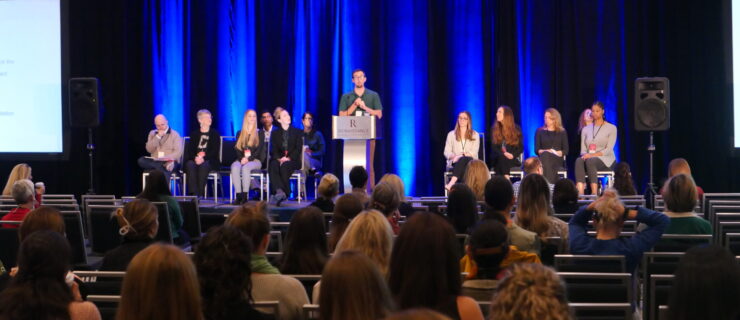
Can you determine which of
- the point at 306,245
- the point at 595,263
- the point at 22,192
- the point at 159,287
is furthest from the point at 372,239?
the point at 22,192

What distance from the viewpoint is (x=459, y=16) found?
462 inches

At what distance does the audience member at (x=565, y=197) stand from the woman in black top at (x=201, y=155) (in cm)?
588

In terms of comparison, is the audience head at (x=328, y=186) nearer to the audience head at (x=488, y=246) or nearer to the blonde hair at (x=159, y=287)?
the audience head at (x=488, y=246)

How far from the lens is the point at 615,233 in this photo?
450 centimetres

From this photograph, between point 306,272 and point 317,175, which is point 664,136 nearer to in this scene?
point 317,175

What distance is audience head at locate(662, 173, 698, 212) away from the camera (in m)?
5.11

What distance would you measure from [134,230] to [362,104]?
6.13m

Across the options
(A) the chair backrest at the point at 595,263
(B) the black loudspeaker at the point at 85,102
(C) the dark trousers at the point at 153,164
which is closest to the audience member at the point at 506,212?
(A) the chair backrest at the point at 595,263

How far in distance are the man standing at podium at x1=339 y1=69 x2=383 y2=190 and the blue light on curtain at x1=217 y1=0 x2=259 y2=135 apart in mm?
2168

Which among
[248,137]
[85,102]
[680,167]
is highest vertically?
[85,102]

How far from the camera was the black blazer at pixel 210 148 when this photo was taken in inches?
434

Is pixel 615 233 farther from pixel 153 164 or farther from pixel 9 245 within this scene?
pixel 153 164

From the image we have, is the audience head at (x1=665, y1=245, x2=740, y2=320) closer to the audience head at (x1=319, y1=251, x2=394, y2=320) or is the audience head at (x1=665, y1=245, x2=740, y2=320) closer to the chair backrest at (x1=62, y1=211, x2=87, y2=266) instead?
the audience head at (x1=319, y1=251, x2=394, y2=320)

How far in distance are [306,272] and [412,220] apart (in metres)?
1.13
